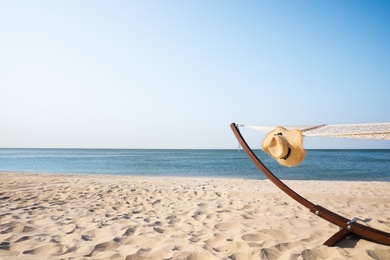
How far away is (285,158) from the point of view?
3.00 metres

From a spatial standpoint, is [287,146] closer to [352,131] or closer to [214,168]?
[352,131]

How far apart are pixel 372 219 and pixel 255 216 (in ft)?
6.78

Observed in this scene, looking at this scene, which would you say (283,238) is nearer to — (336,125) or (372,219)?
(336,125)

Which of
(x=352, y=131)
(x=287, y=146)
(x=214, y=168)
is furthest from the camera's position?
(x=214, y=168)

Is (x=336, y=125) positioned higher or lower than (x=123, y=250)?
higher

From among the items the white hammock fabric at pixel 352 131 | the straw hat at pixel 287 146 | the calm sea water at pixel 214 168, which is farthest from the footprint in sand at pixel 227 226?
the calm sea water at pixel 214 168

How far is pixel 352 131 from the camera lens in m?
2.77

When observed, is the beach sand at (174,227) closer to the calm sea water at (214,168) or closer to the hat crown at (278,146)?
the hat crown at (278,146)

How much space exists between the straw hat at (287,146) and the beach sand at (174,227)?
1100 mm

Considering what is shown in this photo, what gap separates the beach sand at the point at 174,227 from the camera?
2896mm

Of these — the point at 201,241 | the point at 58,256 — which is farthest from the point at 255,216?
the point at 58,256

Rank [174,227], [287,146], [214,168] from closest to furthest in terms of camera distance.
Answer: [287,146] → [174,227] → [214,168]

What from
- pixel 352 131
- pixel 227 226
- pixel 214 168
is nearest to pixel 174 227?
pixel 227 226

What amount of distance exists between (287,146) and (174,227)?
2223mm
